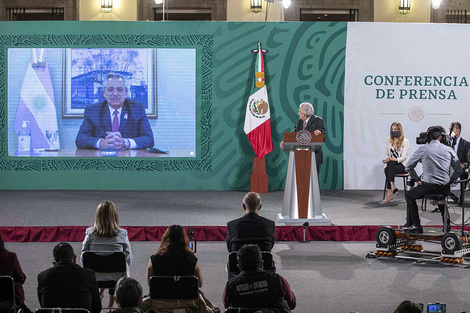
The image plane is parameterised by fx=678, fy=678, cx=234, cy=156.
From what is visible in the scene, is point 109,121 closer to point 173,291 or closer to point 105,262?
point 105,262

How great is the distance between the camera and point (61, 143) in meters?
11.5

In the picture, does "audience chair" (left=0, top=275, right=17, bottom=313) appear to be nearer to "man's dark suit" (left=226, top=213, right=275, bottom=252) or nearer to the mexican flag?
"man's dark suit" (left=226, top=213, right=275, bottom=252)

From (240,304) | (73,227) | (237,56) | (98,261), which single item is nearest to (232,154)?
(237,56)

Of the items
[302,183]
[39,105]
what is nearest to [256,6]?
[39,105]

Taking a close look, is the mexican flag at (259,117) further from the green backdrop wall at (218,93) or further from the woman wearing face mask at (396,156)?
the woman wearing face mask at (396,156)

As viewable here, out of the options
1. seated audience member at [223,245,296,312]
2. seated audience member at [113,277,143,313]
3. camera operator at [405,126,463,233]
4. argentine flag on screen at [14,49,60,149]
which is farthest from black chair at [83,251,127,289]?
argentine flag on screen at [14,49,60,149]

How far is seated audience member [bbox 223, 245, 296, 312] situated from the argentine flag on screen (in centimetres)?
850

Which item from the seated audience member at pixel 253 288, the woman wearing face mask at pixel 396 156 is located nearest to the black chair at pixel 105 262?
A: the seated audience member at pixel 253 288

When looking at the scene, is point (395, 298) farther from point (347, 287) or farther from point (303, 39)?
point (303, 39)

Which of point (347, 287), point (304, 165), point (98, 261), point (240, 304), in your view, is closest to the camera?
point (240, 304)

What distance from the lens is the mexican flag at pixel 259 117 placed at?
11141mm

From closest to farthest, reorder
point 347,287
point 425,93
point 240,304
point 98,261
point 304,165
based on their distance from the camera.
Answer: point 240,304 → point 98,261 → point 347,287 → point 304,165 → point 425,93

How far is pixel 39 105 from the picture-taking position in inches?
452

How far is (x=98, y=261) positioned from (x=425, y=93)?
827 cm
